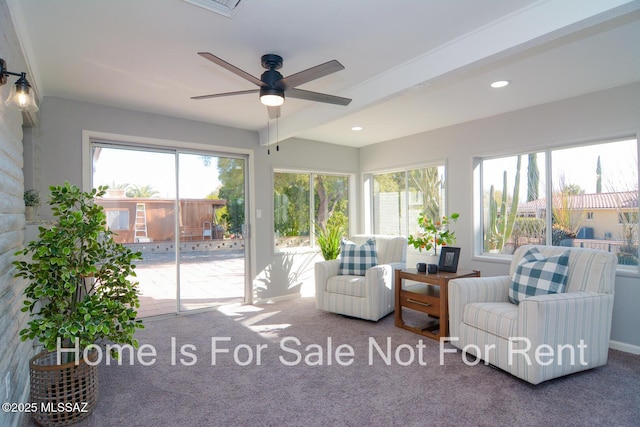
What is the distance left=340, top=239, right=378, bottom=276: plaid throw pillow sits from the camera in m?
4.20

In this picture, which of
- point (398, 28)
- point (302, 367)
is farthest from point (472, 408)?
point (398, 28)

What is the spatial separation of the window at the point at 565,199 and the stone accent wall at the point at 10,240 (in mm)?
4483

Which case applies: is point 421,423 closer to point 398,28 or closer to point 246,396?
point 246,396

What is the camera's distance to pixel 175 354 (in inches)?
122

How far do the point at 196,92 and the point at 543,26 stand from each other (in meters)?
2.77

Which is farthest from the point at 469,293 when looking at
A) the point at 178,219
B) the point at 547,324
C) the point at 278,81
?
the point at 178,219

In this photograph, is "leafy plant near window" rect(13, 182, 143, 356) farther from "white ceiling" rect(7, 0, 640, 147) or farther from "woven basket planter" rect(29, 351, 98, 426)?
"white ceiling" rect(7, 0, 640, 147)

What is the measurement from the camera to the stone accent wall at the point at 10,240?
1846mm

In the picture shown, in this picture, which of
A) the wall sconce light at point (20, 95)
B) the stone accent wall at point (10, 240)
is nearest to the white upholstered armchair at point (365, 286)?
the stone accent wall at point (10, 240)

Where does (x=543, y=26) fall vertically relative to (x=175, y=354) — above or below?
above

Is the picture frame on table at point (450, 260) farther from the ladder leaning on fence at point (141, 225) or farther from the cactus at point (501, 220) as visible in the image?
the ladder leaning on fence at point (141, 225)

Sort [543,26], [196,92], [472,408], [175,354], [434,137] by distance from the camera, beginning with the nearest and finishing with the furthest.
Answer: [543,26] < [472,408] < [175,354] < [196,92] < [434,137]

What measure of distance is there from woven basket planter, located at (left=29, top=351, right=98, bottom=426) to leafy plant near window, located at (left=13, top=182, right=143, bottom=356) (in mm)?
160

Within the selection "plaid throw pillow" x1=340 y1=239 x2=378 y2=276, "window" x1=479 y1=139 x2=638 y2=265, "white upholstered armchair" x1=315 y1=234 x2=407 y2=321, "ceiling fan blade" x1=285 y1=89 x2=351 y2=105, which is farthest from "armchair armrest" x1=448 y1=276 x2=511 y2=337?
"ceiling fan blade" x1=285 y1=89 x2=351 y2=105
